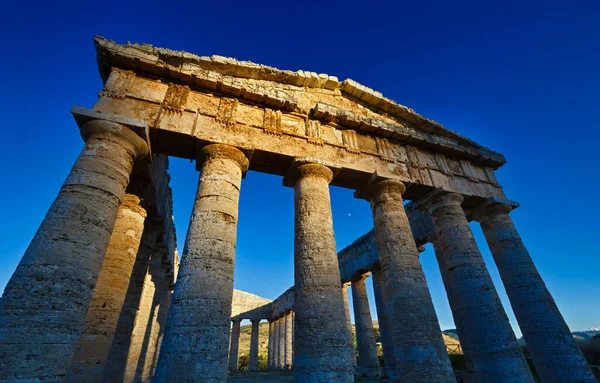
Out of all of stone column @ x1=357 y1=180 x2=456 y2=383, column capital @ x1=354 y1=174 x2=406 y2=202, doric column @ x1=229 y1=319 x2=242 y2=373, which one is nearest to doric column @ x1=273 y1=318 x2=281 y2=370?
doric column @ x1=229 y1=319 x2=242 y2=373

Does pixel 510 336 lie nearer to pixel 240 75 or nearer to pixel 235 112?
pixel 235 112

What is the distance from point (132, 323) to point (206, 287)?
723cm

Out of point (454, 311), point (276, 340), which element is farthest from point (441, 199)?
point (276, 340)

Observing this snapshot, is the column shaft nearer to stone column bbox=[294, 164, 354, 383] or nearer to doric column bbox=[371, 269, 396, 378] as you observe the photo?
doric column bbox=[371, 269, 396, 378]

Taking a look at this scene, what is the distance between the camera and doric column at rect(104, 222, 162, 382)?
31.4 ft

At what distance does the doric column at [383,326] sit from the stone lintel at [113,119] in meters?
13.3

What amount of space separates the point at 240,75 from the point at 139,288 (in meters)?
8.72

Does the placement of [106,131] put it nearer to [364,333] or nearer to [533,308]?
[533,308]

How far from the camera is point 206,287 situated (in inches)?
215

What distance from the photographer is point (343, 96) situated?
11.1 metres

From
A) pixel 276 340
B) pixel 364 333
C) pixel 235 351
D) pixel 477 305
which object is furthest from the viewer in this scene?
pixel 276 340

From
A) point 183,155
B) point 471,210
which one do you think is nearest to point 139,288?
point 183,155

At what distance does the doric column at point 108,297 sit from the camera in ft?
23.3

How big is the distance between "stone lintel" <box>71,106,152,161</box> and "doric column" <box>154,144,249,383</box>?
66.8 inches
